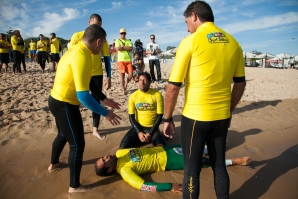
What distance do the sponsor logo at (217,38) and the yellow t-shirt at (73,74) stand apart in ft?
4.18

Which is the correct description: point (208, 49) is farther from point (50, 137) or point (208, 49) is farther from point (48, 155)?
point (50, 137)

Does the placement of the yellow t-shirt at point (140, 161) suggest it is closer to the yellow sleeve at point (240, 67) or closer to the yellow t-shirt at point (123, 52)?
the yellow sleeve at point (240, 67)

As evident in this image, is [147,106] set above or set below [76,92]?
below

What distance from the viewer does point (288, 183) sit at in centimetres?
304

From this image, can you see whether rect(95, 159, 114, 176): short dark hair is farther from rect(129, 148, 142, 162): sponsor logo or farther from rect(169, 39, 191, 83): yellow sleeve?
rect(169, 39, 191, 83): yellow sleeve

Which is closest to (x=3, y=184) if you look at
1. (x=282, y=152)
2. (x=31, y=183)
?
(x=31, y=183)

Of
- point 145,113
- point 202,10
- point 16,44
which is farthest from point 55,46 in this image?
point 202,10

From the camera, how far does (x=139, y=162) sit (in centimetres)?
310

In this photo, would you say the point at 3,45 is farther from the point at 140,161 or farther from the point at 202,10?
the point at 202,10

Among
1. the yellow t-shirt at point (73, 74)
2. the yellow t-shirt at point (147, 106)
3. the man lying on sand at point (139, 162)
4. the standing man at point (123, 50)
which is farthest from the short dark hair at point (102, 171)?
the standing man at point (123, 50)

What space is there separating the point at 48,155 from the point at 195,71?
10.1ft

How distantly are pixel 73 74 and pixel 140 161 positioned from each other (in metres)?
1.54

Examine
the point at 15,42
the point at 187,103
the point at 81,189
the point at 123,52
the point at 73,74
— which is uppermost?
the point at 15,42

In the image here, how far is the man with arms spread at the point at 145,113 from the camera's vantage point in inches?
154
